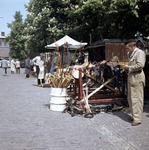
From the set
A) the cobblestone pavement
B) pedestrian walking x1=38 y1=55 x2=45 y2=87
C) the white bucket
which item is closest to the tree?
pedestrian walking x1=38 y1=55 x2=45 y2=87

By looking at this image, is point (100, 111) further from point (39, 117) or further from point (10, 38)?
point (10, 38)

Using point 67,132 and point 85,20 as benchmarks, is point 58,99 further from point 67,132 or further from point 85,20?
point 85,20

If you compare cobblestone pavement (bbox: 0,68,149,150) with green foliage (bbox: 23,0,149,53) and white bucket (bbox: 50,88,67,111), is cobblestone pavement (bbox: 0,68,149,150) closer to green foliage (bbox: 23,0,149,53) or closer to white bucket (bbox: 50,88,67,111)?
white bucket (bbox: 50,88,67,111)

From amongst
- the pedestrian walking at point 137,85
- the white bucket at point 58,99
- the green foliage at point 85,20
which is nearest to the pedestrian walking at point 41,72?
the green foliage at point 85,20

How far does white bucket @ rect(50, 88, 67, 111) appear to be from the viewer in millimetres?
7918

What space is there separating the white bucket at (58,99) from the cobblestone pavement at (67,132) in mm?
290

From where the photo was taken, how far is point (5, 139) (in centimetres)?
505

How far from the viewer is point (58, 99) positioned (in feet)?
26.0

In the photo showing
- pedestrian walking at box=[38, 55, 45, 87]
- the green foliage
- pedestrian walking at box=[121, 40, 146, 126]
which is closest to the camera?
pedestrian walking at box=[121, 40, 146, 126]

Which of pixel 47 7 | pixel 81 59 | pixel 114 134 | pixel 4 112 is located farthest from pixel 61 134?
pixel 47 7

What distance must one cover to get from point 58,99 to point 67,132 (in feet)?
8.14

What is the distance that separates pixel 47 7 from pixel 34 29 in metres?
2.89

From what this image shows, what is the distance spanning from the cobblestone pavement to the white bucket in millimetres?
290

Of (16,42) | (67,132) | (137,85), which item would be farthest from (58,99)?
(16,42)
